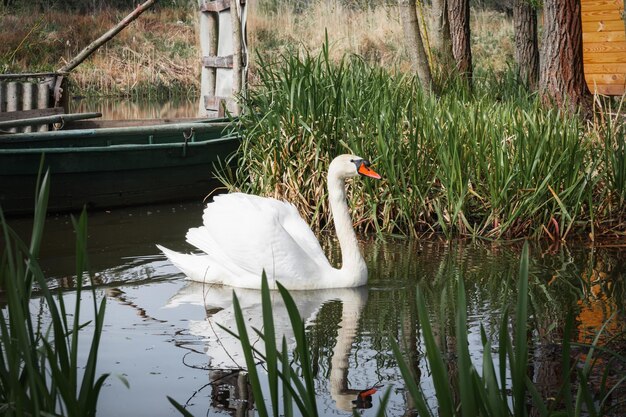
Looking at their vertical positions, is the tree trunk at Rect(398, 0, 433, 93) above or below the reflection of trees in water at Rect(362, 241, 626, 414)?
above

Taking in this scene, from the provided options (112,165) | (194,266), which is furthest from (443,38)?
(194,266)

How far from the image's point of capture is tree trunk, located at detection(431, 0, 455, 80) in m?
11.9

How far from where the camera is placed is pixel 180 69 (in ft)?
89.9

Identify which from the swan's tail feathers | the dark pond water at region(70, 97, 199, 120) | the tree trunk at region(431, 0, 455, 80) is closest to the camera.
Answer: the swan's tail feathers

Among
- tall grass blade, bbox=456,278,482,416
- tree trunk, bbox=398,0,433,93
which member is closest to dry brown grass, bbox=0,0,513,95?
tree trunk, bbox=398,0,433,93

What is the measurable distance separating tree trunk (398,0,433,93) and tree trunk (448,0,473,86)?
176 centimetres

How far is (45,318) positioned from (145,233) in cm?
333

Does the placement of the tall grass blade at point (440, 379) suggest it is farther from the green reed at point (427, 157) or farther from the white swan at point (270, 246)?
the green reed at point (427, 157)

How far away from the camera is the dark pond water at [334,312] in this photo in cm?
462

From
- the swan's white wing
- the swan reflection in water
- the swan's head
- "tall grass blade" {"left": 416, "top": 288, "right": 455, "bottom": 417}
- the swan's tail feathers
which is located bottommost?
the swan reflection in water

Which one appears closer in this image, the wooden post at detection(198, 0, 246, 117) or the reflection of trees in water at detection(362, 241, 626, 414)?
the reflection of trees in water at detection(362, 241, 626, 414)

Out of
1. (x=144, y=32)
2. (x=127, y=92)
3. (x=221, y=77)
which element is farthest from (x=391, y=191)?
(x=144, y=32)

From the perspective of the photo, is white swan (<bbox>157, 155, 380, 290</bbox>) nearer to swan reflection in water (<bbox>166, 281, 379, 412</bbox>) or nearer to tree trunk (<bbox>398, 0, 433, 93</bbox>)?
swan reflection in water (<bbox>166, 281, 379, 412</bbox>)

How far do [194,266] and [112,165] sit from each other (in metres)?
4.21
